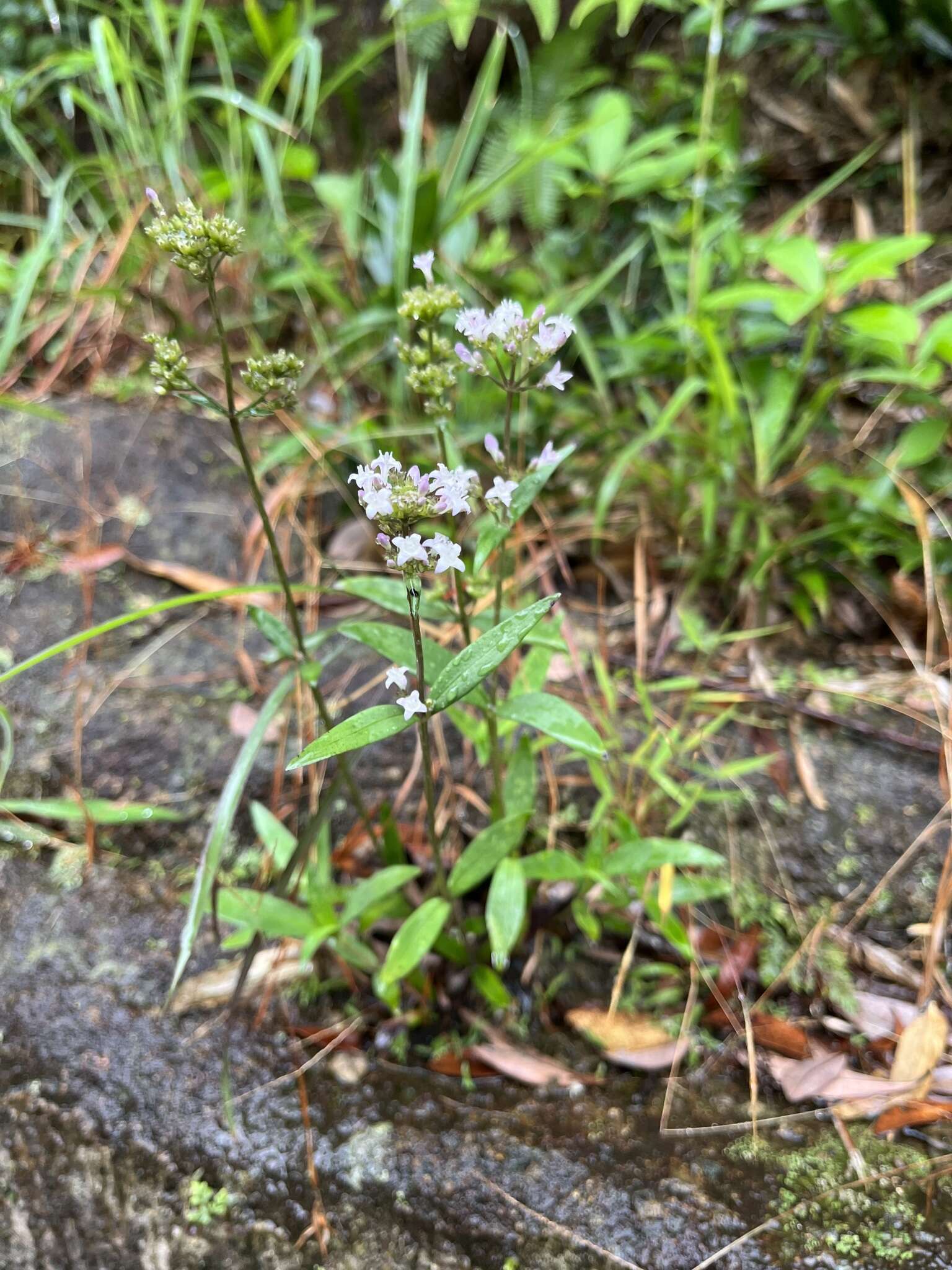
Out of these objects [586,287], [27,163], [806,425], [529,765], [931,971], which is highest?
[27,163]

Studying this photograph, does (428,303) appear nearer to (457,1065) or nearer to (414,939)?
(414,939)

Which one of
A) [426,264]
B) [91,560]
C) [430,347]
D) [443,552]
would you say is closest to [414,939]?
[443,552]

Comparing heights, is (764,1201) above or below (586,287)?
below

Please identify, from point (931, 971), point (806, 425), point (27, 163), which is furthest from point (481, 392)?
point (27, 163)

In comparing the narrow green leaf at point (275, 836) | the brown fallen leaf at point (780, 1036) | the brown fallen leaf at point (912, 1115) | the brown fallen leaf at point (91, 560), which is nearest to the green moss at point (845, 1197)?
the brown fallen leaf at point (912, 1115)

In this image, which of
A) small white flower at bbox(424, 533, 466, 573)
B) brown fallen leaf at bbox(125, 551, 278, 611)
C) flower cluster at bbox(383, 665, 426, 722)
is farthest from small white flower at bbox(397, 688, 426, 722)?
brown fallen leaf at bbox(125, 551, 278, 611)

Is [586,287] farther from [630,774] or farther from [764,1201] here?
[764,1201]
